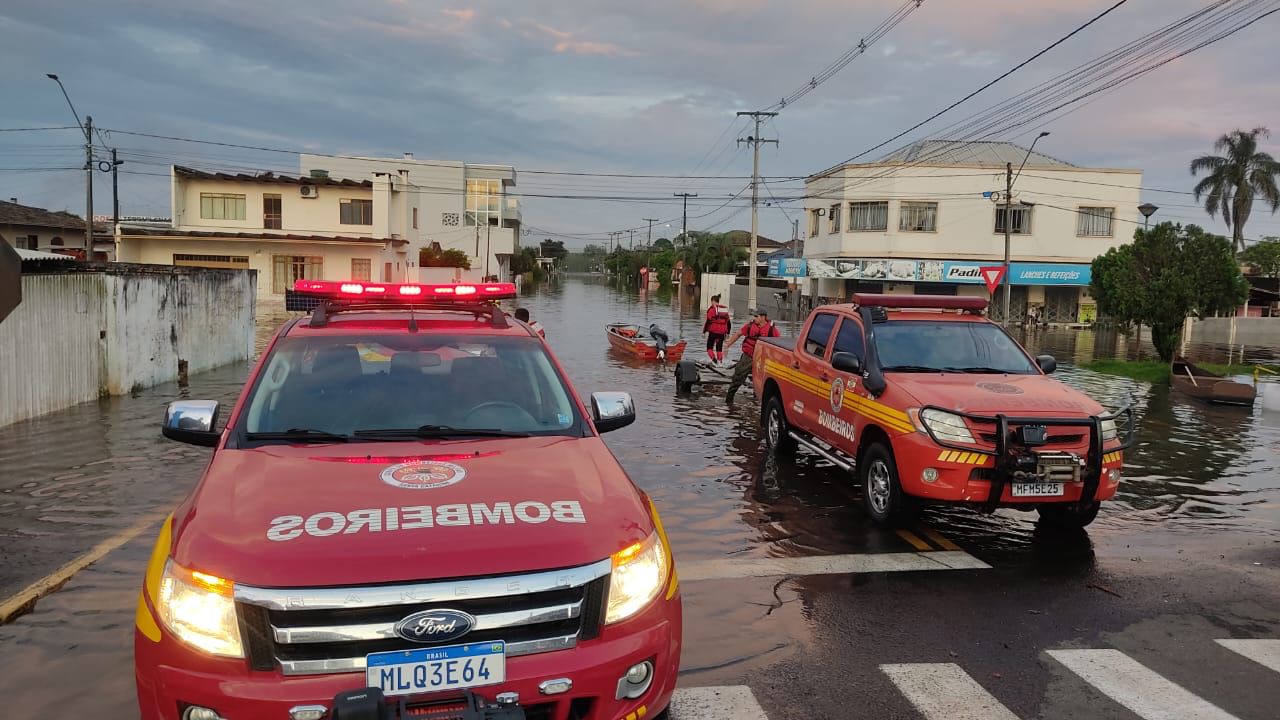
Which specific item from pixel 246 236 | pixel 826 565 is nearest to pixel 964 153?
pixel 246 236

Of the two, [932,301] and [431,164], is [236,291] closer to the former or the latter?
[932,301]

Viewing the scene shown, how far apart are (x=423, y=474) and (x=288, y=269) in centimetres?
4620

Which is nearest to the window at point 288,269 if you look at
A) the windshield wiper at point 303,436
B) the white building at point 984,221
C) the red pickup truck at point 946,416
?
the white building at point 984,221

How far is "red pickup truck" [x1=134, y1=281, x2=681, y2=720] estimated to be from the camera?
9.51 feet

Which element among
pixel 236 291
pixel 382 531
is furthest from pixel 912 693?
pixel 236 291

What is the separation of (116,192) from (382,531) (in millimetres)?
55437

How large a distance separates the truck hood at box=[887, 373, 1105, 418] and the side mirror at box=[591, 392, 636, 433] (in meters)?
3.23

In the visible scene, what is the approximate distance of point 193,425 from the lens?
4.38 metres

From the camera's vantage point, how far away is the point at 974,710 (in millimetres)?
4441

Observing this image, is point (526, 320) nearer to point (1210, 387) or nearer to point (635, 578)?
point (635, 578)

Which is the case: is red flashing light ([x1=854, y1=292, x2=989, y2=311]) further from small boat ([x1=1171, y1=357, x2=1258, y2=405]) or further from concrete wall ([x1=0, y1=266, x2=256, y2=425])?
small boat ([x1=1171, y1=357, x2=1258, y2=405])

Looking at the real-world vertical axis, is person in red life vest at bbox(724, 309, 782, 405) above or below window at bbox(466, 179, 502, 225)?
below

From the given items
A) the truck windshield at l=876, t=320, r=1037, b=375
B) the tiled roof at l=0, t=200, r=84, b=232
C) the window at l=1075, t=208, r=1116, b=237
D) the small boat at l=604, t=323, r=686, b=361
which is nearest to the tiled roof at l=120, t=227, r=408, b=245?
the tiled roof at l=0, t=200, r=84, b=232

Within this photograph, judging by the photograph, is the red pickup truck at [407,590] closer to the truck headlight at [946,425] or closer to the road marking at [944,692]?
the road marking at [944,692]
